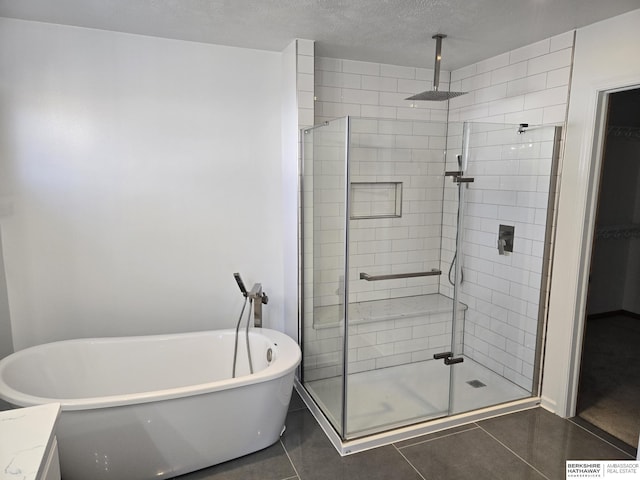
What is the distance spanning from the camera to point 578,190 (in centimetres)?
264

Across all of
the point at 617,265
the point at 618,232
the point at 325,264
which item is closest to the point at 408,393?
the point at 325,264

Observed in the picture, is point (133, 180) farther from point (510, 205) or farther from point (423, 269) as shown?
point (510, 205)

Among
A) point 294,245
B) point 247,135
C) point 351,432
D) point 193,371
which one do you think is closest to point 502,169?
point 294,245

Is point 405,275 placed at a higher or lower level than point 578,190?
lower

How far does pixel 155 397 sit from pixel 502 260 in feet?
8.36

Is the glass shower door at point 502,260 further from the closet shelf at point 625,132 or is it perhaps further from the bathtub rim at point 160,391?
the closet shelf at point 625,132

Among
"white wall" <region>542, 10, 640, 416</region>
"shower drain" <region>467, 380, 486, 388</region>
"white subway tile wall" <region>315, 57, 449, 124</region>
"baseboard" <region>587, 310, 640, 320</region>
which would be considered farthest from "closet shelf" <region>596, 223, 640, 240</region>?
"shower drain" <region>467, 380, 486, 388</region>

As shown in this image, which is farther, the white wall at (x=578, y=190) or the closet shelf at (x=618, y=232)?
the closet shelf at (x=618, y=232)

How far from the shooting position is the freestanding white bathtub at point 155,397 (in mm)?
2049

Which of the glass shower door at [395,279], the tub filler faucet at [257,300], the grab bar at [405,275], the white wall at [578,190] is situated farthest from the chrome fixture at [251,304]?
the white wall at [578,190]

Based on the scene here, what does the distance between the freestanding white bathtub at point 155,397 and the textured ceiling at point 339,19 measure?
6.56 feet

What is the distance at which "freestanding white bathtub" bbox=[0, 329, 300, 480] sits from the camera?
6.72 ft

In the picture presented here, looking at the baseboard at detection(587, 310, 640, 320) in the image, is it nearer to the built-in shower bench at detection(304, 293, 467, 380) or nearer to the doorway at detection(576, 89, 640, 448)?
the doorway at detection(576, 89, 640, 448)

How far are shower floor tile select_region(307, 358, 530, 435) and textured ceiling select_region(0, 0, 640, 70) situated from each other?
2.24 m
